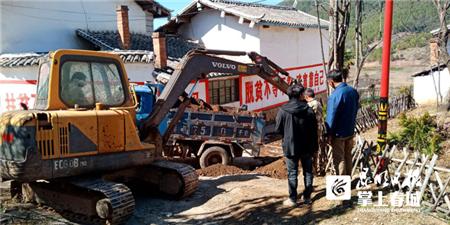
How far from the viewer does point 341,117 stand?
6.36m

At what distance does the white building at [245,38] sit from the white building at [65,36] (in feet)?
3.96

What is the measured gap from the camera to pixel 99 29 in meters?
19.8

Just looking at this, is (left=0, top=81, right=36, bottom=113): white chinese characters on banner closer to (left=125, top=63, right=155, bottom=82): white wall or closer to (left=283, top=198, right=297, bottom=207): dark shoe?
(left=125, top=63, right=155, bottom=82): white wall

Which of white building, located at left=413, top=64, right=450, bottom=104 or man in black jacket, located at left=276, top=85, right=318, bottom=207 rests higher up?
white building, located at left=413, top=64, right=450, bottom=104

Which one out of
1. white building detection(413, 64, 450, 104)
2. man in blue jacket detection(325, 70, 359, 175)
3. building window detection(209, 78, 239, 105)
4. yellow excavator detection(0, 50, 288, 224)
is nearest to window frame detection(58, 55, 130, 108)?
yellow excavator detection(0, 50, 288, 224)

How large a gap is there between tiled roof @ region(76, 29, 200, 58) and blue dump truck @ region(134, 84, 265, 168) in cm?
692

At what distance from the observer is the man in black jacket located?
5992 millimetres

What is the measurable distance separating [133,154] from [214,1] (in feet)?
47.6

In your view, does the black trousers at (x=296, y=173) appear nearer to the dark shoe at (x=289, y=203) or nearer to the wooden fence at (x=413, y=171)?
the dark shoe at (x=289, y=203)

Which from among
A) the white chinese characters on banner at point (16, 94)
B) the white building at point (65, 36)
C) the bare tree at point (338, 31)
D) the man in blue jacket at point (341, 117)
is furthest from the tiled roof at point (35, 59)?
the man in blue jacket at point (341, 117)

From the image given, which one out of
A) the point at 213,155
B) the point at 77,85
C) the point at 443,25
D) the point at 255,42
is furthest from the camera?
the point at 255,42

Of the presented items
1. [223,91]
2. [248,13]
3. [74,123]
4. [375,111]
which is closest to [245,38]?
[248,13]

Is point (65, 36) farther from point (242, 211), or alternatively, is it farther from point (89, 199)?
point (242, 211)

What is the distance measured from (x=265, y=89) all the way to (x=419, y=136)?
9900mm
